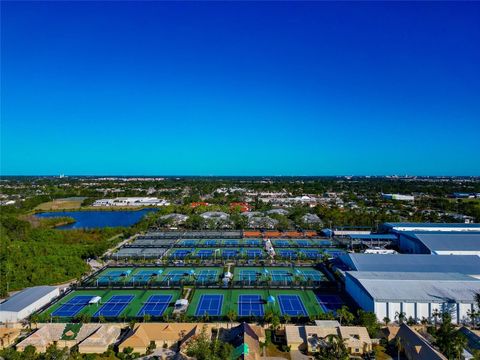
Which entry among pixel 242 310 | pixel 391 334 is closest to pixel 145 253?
pixel 242 310

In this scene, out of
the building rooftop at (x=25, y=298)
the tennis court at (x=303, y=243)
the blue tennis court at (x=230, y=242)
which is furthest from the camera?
the blue tennis court at (x=230, y=242)

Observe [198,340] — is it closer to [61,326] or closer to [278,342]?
[278,342]

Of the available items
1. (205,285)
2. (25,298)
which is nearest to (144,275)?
(205,285)

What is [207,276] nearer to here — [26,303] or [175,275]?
[175,275]

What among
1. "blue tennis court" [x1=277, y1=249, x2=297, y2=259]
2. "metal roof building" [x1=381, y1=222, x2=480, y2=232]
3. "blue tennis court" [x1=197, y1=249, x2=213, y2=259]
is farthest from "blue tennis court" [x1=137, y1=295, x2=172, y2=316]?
"metal roof building" [x1=381, y1=222, x2=480, y2=232]

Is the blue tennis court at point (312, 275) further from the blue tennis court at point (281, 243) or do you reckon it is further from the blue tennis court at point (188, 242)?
the blue tennis court at point (188, 242)

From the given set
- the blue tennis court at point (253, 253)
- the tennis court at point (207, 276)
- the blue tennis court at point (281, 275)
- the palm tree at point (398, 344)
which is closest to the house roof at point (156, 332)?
the tennis court at point (207, 276)
